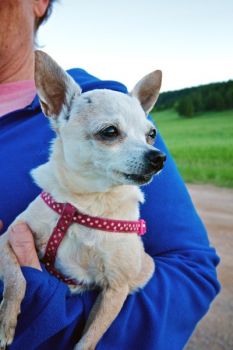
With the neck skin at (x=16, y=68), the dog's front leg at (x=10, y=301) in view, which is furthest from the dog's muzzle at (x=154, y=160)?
the neck skin at (x=16, y=68)

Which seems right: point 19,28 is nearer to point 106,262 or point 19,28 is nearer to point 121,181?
point 121,181

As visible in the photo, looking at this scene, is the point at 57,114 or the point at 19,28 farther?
the point at 19,28

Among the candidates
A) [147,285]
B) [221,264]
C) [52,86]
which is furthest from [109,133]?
[221,264]

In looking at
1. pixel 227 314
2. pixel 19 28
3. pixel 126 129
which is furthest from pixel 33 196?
pixel 227 314

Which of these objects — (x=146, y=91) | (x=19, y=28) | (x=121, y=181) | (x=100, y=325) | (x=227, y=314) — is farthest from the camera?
(x=227, y=314)

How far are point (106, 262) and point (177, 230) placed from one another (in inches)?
12.1

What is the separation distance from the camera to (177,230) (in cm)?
168

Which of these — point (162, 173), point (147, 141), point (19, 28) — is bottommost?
point (162, 173)

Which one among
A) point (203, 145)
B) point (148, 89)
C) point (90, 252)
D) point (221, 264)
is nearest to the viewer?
point (90, 252)

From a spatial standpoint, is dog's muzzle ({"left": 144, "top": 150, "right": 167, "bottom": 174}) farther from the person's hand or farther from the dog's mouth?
the person's hand

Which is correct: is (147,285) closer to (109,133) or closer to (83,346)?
(83,346)

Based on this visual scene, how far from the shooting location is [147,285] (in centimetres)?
159

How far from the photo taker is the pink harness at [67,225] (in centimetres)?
151

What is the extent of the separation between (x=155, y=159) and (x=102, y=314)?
1.59 feet
